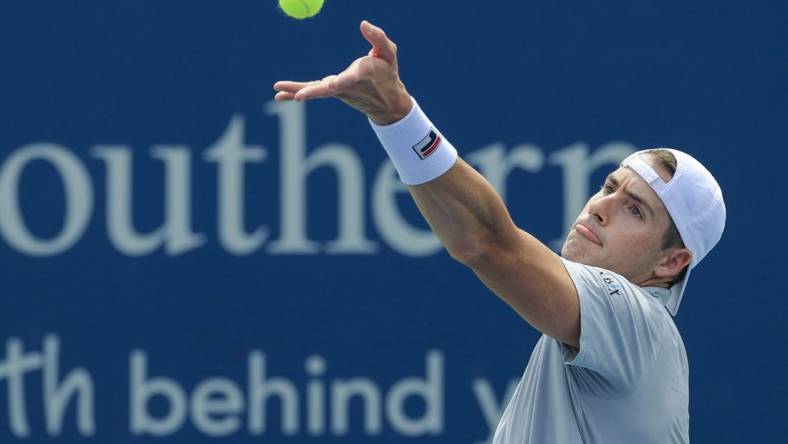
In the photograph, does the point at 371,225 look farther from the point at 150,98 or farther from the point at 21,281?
the point at 21,281

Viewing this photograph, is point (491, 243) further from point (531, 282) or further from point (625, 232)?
point (625, 232)

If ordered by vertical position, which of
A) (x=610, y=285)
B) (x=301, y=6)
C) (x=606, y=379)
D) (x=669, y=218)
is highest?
(x=301, y=6)

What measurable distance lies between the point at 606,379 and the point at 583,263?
0.93 ft

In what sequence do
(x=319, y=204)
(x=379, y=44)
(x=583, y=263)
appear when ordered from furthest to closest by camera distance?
(x=319, y=204) → (x=583, y=263) → (x=379, y=44)

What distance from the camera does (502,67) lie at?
4926 mm

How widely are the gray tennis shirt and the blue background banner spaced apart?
214cm

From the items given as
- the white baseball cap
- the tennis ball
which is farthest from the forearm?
the tennis ball

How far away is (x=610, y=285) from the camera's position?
257 centimetres

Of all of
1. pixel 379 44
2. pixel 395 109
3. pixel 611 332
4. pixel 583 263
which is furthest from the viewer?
pixel 583 263

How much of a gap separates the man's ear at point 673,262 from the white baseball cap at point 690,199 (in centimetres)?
2

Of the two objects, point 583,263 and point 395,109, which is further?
point 583,263

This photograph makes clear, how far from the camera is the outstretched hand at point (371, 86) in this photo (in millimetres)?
2195

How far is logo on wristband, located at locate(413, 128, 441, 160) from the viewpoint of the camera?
2.39m

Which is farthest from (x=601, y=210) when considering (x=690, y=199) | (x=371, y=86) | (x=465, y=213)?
(x=371, y=86)
